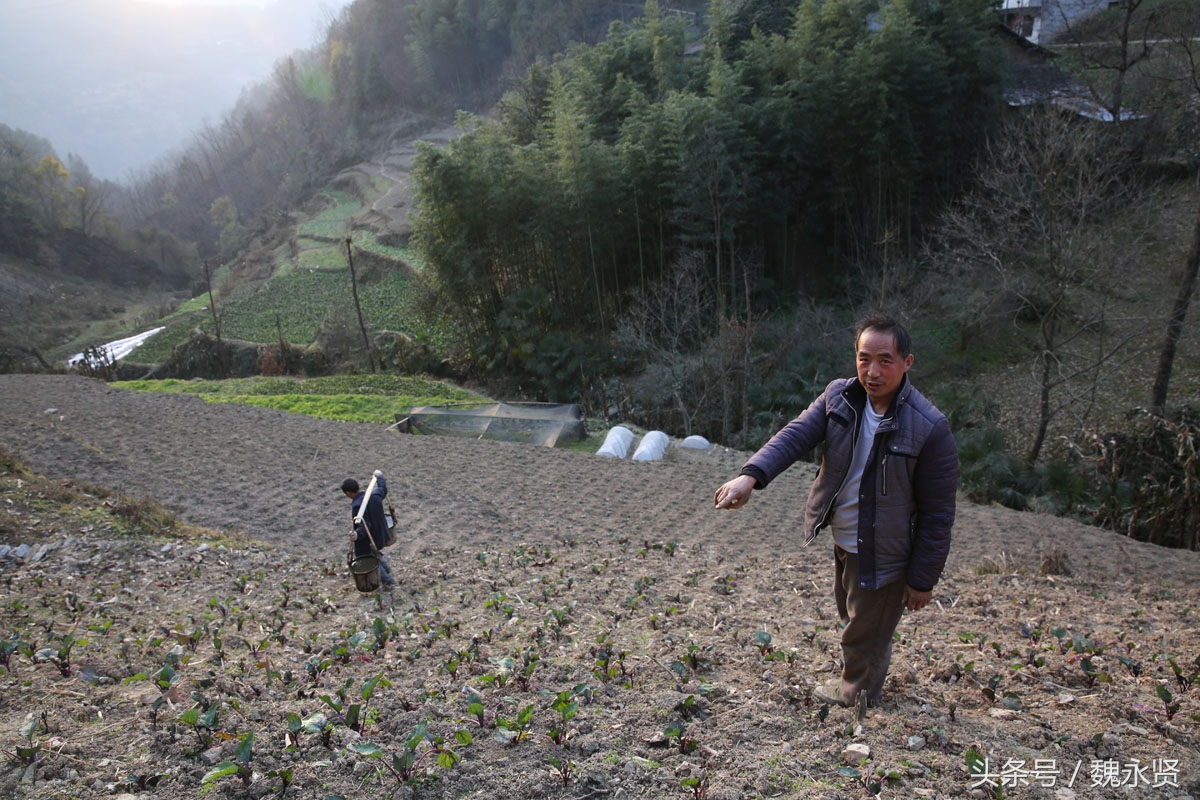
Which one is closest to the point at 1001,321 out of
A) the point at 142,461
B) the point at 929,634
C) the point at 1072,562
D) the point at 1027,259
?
the point at 1027,259

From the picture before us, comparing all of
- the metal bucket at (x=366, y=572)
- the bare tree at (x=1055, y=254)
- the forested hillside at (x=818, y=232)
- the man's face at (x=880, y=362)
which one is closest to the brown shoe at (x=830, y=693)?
the man's face at (x=880, y=362)

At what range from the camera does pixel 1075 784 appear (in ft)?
6.81

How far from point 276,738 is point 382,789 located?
1.59 feet

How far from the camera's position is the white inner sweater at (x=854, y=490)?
2.34 m

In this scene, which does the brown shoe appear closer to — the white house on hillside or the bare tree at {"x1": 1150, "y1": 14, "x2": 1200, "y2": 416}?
the bare tree at {"x1": 1150, "y1": 14, "x2": 1200, "y2": 416}

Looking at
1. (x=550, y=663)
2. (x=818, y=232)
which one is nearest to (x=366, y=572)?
(x=550, y=663)

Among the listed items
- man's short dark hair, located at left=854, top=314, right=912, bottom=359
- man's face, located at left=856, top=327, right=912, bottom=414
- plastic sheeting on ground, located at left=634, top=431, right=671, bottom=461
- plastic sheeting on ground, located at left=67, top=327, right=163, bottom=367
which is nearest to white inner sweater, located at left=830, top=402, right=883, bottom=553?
man's face, located at left=856, top=327, right=912, bottom=414

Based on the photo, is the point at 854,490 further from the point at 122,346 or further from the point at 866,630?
the point at 122,346

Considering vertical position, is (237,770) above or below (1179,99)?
below

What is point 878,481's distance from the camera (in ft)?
7.50

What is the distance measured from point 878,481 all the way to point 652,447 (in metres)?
8.56

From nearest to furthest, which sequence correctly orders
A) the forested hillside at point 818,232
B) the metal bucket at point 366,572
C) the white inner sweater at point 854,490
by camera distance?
the white inner sweater at point 854,490 < the metal bucket at point 366,572 < the forested hillside at point 818,232

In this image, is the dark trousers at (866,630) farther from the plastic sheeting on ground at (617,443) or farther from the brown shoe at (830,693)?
the plastic sheeting on ground at (617,443)

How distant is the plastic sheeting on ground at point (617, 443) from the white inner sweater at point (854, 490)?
802 centimetres
